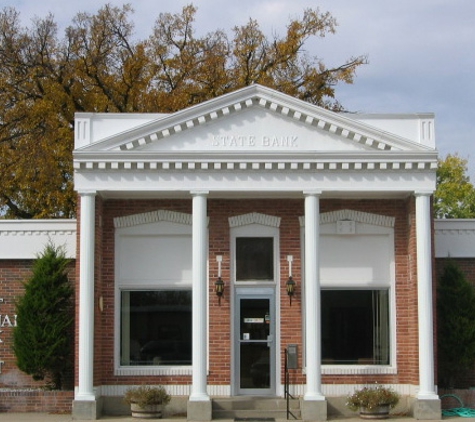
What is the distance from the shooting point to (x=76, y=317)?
19984 mm

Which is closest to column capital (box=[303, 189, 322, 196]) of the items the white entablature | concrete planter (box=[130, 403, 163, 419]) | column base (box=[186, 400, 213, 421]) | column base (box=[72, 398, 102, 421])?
the white entablature

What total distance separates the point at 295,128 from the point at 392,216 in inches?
127

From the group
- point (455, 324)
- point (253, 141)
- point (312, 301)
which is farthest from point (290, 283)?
point (455, 324)

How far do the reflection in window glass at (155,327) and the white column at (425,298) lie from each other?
207 inches

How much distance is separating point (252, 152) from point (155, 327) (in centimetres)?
474

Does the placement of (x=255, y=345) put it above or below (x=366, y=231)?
below

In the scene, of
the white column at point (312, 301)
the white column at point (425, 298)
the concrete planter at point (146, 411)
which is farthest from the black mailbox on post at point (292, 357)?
the concrete planter at point (146, 411)

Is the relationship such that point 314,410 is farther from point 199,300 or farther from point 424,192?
point 424,192

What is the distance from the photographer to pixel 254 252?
834 inches

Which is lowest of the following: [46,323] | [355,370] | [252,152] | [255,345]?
[355,370]

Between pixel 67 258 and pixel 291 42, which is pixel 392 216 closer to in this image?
pixel 67 258

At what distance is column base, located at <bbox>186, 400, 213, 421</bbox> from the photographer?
19156mm

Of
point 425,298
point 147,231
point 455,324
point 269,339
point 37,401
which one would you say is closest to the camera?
point 425,298

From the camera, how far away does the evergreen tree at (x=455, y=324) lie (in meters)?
21.0
